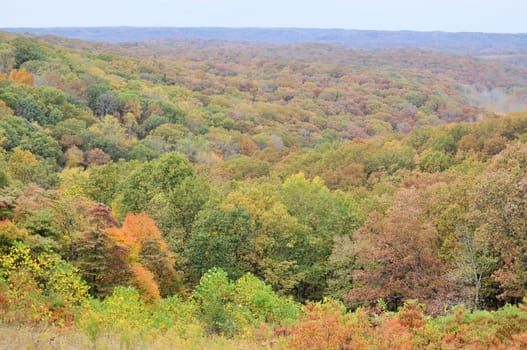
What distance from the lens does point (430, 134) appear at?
7506 centimetres

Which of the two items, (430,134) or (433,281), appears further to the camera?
(430,134)

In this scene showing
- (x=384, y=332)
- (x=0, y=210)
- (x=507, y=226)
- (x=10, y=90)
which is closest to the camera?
(x=384, y=332)

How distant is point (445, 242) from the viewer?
25.2 metres

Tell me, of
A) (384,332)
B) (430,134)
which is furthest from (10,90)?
(384,332)

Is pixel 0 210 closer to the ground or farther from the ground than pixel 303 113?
farther from the ground

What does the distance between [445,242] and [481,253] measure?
5.97ft

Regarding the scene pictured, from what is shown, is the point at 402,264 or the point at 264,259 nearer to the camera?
the point at 402,264

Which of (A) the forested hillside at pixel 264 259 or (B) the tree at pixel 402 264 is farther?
(B) the tree at pixel 402 264

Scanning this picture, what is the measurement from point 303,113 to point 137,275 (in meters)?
163

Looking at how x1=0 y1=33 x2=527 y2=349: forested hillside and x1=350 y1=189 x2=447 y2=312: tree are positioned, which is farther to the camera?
x1=350 y1=189 x2=447 y2=312: tree

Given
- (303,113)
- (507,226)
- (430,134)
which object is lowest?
(303,113)

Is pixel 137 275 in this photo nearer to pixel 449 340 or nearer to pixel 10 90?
pixel 449 340

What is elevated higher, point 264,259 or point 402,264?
point 402,264

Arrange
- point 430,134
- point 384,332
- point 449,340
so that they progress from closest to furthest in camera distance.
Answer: point 384,332, point 449,340, point 430,134
